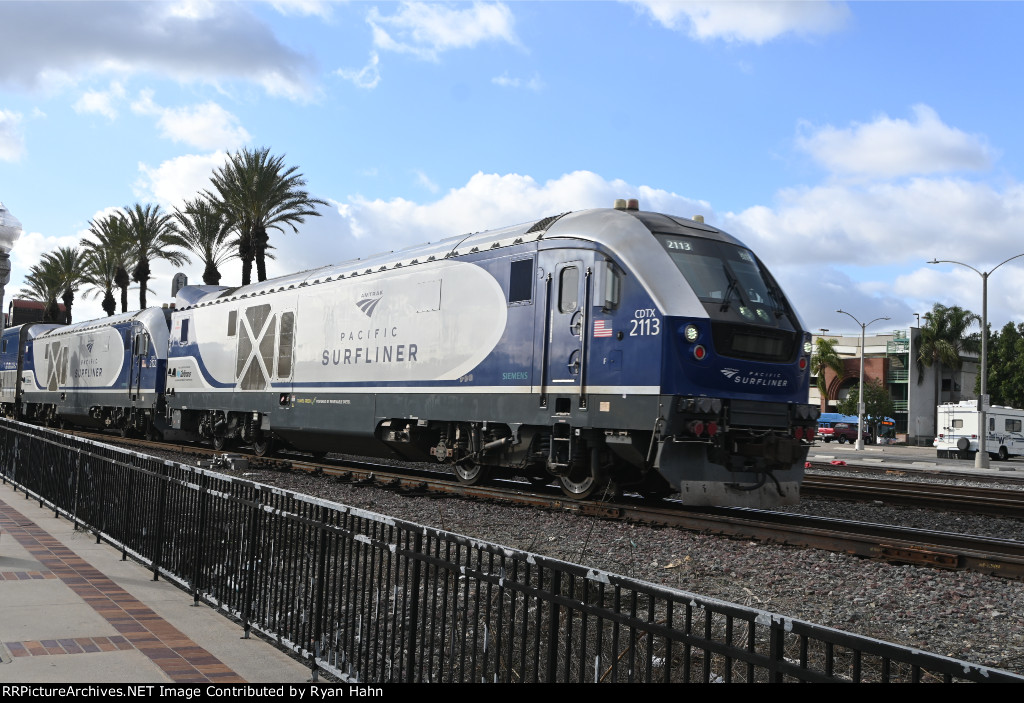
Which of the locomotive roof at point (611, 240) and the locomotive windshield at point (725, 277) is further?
the locomotive windshield at point (725, 277)

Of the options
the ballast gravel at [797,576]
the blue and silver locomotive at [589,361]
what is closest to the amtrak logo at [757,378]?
the blue and silver locomotive at [589,361]

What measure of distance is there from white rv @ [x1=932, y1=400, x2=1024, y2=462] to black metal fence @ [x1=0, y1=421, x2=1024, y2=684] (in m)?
43.3

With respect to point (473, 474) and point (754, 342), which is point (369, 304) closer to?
point (473, 474)

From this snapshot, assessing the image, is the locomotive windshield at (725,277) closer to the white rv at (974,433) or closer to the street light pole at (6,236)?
the street light pole at (6,236)

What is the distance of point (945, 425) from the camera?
47.0 m

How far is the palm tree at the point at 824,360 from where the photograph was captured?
3285 inches

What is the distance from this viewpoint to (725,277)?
42.6 ft

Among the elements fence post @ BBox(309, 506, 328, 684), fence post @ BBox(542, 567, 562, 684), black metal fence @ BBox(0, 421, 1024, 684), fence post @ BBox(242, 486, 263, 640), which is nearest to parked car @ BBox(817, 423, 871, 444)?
black metal fence @ BBox(0, 421, 1024, 684)

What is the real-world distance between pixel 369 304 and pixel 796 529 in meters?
9.31

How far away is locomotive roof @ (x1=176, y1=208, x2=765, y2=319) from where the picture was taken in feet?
40.7

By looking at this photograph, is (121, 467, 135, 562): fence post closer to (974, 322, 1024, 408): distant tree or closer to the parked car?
the parked car

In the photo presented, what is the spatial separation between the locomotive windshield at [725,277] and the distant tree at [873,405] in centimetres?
7017

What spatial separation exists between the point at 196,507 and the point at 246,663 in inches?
93.4

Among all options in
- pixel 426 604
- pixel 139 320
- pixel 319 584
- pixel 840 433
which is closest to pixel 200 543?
pixel 319 584
